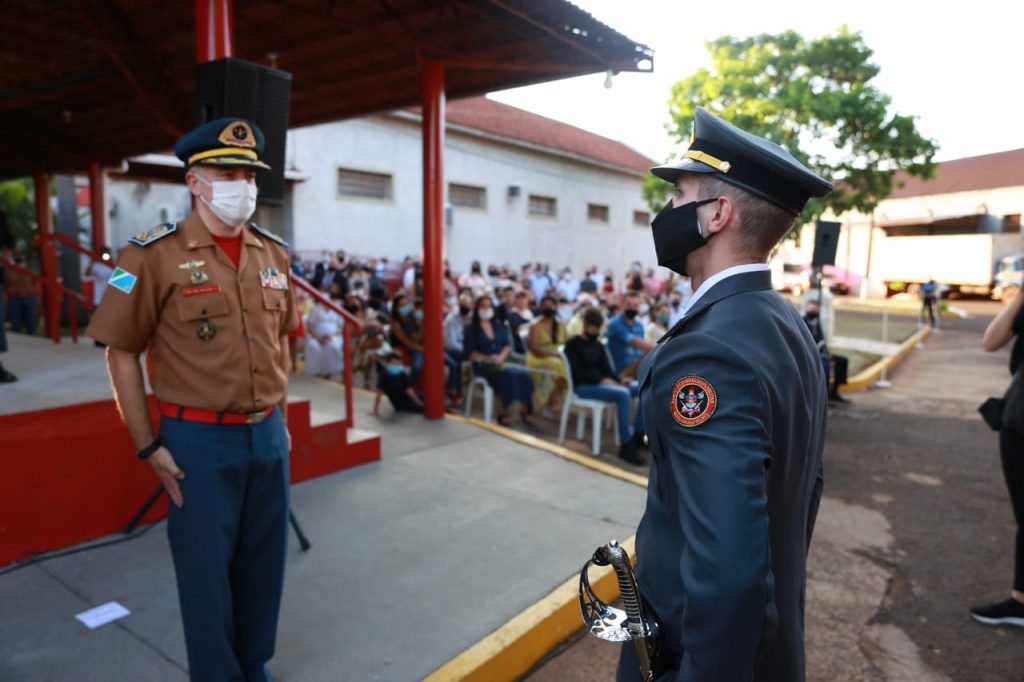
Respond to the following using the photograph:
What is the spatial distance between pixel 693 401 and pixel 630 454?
543 cm

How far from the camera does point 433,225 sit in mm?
6426

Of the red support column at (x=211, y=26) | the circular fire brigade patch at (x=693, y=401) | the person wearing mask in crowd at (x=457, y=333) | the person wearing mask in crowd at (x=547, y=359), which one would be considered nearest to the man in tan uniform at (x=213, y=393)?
the circular fire brigade patch at (x=693, y=401)

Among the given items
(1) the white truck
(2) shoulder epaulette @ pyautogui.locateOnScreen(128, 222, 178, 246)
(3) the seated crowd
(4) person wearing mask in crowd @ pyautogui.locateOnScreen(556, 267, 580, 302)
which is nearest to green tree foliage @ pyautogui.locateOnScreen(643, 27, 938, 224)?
(1) the white truck

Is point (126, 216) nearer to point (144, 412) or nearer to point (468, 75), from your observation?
point (468, 75)

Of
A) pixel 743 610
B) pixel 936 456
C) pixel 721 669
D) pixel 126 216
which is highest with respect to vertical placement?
pixel 126 216

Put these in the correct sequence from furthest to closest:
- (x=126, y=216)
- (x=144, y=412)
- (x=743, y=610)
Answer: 1. (x=126, y=216)
2. (x=144, y=412)
3. (x=743, y=610)

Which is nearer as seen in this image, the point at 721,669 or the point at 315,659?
the point at 721,669

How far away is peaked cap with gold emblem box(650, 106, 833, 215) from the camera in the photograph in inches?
51.3

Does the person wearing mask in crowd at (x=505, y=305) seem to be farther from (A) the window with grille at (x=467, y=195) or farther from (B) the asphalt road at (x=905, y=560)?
(A) the window with grille at (x=467, y=195)

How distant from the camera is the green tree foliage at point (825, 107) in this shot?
636 inches

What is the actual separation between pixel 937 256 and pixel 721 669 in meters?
16.0

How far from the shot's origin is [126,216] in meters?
18.1

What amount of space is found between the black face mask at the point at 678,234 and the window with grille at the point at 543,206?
2123 cm

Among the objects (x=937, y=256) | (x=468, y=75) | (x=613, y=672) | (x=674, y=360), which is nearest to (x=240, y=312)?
(x=674, y=360)
